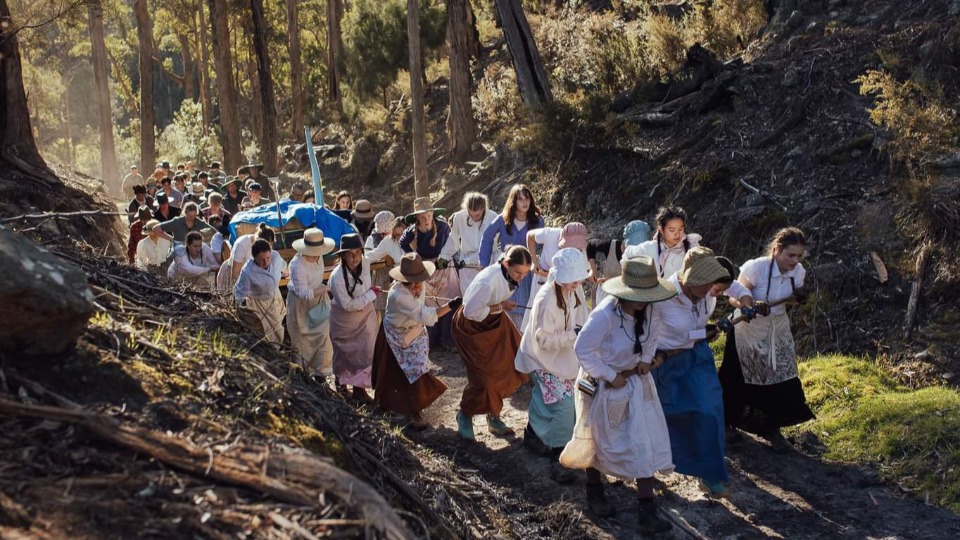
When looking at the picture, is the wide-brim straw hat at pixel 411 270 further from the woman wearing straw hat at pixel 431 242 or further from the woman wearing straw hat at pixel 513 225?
the woman wearing straw hat at pixel 431 242

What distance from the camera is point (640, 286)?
6.29 meters

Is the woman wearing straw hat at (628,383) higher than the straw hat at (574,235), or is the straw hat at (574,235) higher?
the straw hat at (574,235)

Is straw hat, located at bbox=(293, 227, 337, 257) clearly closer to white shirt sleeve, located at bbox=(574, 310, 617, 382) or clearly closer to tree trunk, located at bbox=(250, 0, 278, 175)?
white shirt sleeve, located at bbox=(574, 310, 617, 382)

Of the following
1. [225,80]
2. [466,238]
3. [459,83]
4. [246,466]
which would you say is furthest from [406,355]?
[225,80]

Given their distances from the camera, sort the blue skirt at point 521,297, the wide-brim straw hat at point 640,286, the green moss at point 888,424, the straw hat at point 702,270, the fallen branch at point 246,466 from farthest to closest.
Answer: the blue skirt at point 521,297 → the green moss at point 888,424 → the straw hat at point 702,270 → the wide-brim straw hat at point 640,286 → the fallen branch at point 246,466

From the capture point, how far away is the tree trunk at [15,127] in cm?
1529

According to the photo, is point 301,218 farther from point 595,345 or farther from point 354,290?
point 595,345

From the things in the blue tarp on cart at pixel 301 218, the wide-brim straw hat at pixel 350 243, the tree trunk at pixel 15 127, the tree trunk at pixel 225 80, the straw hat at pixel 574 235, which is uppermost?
the tree trunk at pixel 225 80

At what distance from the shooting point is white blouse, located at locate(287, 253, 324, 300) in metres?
9.48

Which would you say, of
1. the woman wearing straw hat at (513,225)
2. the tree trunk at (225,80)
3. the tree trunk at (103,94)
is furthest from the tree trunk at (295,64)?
the woman wearing straw hat at (513,225)

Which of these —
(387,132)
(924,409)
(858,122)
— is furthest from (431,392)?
(387,132)

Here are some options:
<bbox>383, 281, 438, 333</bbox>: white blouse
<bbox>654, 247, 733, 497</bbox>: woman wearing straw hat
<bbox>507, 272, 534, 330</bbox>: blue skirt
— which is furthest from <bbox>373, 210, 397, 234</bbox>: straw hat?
<bbox>654, 247, 733, 497</bbox>: woman wearing straw hat

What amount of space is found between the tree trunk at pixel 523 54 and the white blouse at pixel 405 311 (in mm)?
8906

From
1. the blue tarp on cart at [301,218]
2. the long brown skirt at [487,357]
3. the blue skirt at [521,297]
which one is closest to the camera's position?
the long brown skirt at [487,357]
